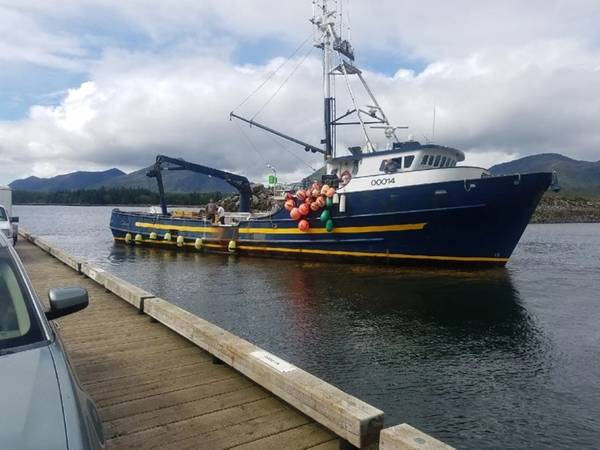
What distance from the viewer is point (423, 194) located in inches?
712

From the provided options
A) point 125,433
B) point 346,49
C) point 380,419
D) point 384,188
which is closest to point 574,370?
point 380,419

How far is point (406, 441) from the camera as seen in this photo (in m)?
2.80

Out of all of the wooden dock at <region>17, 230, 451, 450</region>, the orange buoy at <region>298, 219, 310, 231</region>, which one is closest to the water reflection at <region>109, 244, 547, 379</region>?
the orange buoy at <region>298, 219, 310, 231</region>

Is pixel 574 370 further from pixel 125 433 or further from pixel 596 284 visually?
pixel 596 284

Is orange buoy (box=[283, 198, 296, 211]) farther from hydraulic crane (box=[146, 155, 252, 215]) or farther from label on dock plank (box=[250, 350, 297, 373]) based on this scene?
label on dock plank (box=[250, 350, 297, 373])

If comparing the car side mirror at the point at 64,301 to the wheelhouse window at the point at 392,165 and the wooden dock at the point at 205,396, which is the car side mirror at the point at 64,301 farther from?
the wheelhouse window at the point at 392,165

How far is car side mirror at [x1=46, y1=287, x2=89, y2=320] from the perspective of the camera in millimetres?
3371

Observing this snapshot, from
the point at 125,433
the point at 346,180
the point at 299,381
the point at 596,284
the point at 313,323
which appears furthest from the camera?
the point at 346,180

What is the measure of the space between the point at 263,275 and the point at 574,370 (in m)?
12.5

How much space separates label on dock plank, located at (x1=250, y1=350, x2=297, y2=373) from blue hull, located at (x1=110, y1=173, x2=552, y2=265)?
14.9 metres

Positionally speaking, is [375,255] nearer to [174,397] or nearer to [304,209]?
[304,209]

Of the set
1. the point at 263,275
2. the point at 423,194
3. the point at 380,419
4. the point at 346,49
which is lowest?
the point at 263,275

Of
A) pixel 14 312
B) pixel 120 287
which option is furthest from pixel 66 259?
pixel 14 312

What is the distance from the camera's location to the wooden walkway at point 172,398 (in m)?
3.40
